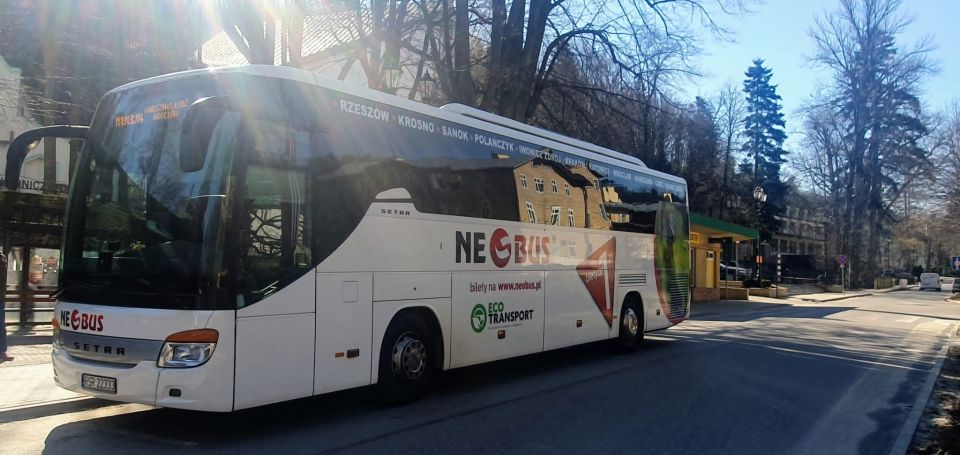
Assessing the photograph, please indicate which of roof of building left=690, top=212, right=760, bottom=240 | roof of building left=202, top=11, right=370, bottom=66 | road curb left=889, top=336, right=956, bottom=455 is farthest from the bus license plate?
roof of building left=690, top=212, right=760, bottom=240

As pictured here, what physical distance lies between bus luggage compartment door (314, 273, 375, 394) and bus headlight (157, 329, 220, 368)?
1148 mm

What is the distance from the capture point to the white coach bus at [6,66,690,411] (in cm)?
591

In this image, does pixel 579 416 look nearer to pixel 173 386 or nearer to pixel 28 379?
pixel 173 386

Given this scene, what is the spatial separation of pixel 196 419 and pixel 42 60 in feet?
36.9

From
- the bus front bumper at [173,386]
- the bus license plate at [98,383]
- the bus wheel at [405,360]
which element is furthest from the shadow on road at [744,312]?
the bus license plate at [98,383]

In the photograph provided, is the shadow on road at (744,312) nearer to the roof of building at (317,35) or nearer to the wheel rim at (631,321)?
the wheel rim at (631,321)

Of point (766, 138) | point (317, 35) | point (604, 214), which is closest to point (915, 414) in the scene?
point (604, 214)

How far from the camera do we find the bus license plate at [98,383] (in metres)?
5.99

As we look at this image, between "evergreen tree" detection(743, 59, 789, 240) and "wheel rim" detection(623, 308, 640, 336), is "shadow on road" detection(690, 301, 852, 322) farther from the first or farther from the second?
"evergreen tree" detection(743, 59, 789, 240)

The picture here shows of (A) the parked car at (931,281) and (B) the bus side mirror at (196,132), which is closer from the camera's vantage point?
(B) the bus side mirror at (196,132)

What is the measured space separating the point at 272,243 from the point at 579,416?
12.8 ft

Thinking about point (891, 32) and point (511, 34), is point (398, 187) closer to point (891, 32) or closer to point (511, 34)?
point (511, 34)

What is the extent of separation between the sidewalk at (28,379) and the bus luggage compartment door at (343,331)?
10.6 ft

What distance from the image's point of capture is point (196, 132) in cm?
550
